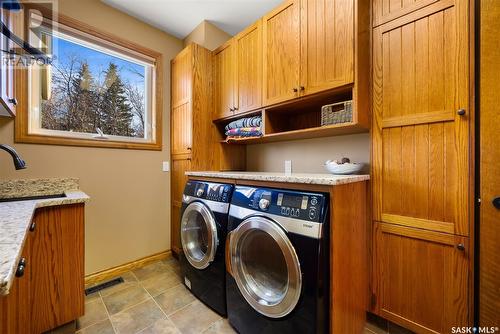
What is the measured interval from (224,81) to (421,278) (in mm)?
2220

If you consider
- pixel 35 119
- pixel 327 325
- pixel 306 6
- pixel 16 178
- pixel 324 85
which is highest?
pixel 306 6

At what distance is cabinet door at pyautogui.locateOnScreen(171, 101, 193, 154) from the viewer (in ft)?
7.21

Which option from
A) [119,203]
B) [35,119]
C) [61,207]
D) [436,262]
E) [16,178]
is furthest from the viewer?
[119,203]

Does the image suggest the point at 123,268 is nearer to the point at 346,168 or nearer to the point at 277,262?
the point at 277,262

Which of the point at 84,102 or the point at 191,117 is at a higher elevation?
the point at 84,102

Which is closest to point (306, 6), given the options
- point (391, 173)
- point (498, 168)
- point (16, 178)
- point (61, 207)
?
point (391, 173)

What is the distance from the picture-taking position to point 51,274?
1.29 m

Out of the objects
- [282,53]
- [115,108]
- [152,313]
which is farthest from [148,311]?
[282,53]

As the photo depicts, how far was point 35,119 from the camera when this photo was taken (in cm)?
175

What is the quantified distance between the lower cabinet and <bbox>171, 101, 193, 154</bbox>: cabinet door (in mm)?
1081

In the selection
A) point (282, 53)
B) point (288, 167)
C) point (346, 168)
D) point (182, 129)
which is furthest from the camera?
point (182, 129)

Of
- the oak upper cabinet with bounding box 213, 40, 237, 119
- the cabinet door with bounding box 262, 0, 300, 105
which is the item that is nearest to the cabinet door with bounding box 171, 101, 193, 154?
the oak upper cabinet with bounding box 213, 40, 237, 119

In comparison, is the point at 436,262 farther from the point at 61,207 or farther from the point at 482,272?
the point at 61,207

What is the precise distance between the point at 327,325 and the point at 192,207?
120 centimetres
